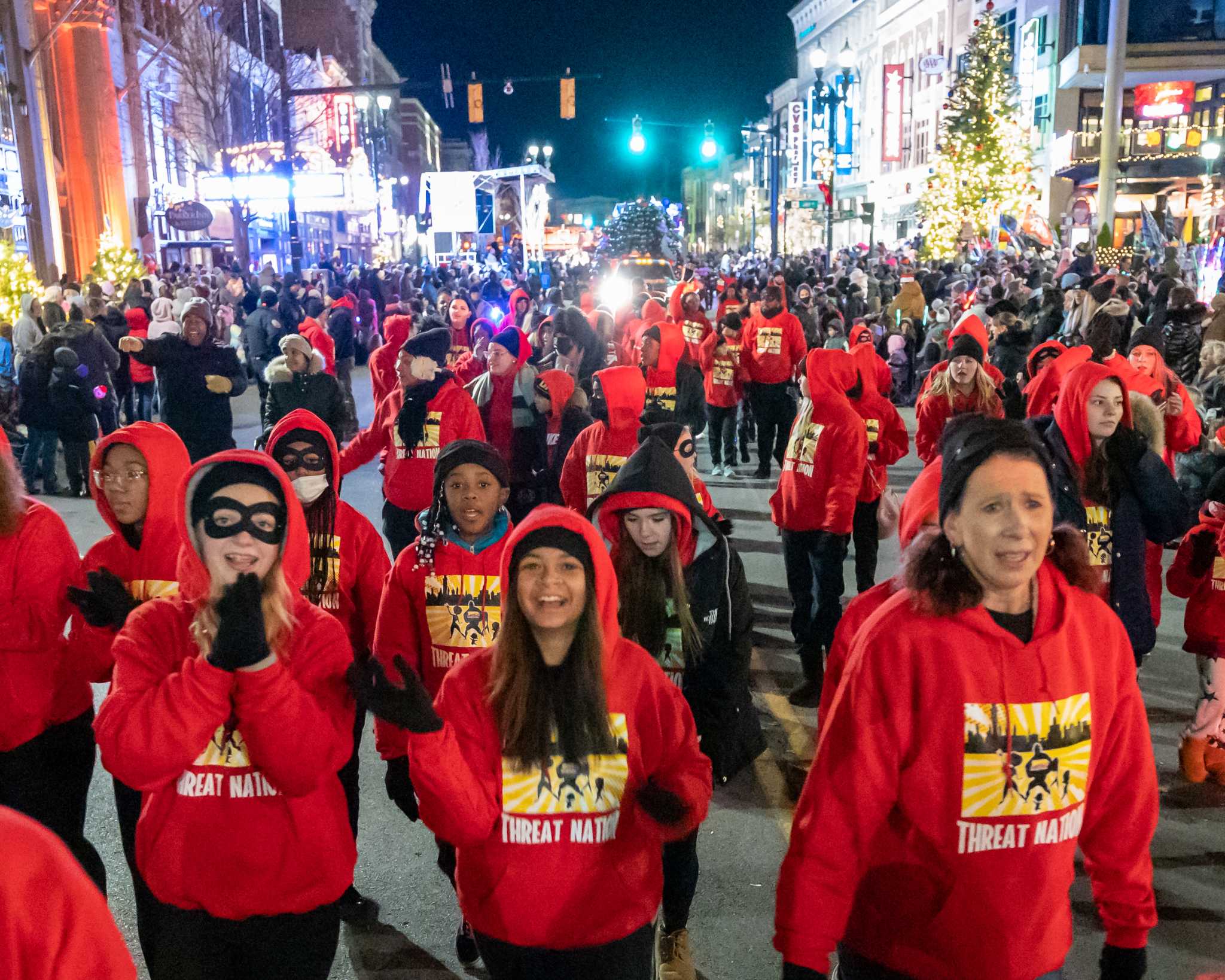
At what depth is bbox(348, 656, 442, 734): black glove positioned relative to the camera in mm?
2359

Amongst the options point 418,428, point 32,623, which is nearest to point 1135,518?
point 418,428

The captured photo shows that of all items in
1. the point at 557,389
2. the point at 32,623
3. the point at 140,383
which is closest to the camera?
the point at 32,623

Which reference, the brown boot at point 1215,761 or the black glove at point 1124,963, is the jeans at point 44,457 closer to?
the brown boot at point 1215,761

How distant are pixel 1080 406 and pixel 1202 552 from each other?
1155mm

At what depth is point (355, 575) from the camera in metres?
4.29

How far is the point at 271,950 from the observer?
2.79 m

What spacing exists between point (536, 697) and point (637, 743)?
303 mm

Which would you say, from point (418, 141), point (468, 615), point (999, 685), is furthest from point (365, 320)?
point (418, 141)

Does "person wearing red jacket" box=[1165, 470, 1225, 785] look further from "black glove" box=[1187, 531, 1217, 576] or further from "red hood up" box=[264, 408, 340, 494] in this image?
"red hood up" box=[264, 408, 340, 494]

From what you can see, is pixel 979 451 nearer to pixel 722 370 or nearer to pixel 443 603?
pixel 443 603

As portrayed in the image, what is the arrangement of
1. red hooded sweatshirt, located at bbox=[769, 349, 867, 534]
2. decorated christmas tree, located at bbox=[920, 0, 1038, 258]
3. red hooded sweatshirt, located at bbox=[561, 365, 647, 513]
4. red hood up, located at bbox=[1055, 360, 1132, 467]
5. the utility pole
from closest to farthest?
red hood up, located at bbox=[1055, 360, 1132, 467] → red hooded sweatshirt, located at bbox=[769, 349, 867, 534] → red hooded sweatshirt, located at bbox=[561, 365, 647, 513] → the utility pole → decorated christmas tree, located at bbox=[920, 0, 1038, 258]

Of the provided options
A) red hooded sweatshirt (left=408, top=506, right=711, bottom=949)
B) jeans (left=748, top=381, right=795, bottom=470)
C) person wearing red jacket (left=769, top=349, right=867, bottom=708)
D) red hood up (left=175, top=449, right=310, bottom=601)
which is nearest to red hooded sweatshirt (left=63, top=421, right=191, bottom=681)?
red hood up (left=175, top=449, right=310, bottom=601)

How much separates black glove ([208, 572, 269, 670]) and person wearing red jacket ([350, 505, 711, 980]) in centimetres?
44

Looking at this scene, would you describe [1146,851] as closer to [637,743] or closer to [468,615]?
[637,743]
